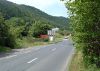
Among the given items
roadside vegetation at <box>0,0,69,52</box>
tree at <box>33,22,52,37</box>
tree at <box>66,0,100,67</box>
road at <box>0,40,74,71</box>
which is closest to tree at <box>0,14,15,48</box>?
roadside vegetation at <box>0,0,69,52</box>

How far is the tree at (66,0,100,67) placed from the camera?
45.2 ft

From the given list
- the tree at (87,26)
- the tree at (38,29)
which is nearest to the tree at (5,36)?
the tree at (87,26)

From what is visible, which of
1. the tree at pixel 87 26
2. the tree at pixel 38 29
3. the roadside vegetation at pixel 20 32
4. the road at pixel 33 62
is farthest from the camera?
the tree at pixel 38 29

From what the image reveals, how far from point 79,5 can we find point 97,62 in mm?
3358

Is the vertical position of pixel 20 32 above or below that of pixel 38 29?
above

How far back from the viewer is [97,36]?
14.5m

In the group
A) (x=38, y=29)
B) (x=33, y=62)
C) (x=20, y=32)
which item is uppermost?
(x=20, y=32)

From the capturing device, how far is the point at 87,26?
1474 centimetres

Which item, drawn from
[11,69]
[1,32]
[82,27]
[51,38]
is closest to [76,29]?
[82,27]

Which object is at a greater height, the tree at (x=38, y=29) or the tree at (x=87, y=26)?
the tree at (x=87, y=26)

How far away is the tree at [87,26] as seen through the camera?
13.8 meters

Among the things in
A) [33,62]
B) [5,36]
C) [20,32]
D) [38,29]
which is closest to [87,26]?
[33,62]

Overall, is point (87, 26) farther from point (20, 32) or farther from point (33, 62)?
point (20, 32)

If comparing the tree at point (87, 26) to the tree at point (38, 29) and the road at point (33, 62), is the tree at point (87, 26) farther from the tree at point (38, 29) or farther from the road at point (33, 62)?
the tree at point (38, 29)
